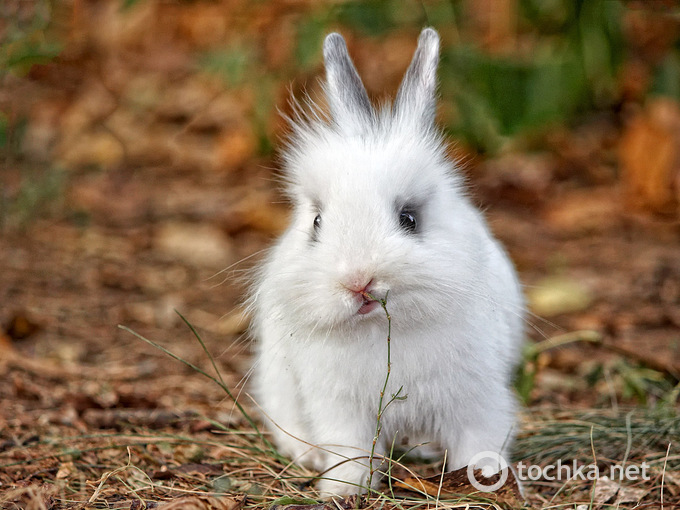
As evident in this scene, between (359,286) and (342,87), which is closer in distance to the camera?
(359,286)

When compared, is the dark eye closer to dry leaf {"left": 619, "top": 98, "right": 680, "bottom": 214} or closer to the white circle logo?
the white circle logo

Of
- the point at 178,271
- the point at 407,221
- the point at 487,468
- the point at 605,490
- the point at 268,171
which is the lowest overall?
the point at 178,271

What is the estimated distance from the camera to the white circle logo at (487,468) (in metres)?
2.56

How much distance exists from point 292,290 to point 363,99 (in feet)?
2.45

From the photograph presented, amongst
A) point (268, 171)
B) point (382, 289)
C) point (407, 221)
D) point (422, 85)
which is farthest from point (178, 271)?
point (382, 289)

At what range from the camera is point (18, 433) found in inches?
125

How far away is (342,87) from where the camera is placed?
2.81 meters

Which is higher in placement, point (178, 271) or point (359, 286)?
point (359, 286)

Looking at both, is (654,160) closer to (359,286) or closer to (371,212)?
(371,212)

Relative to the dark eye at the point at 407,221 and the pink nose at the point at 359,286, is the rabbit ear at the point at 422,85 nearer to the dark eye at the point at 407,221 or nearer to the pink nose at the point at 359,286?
the dark eye at the point at 407,221

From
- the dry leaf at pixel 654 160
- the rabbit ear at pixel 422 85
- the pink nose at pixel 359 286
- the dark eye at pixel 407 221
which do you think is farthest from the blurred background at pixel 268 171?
the pink nose at pixel 359 286

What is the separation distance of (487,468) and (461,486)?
0.36ft

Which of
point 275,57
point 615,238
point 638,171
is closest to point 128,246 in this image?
point 275,57

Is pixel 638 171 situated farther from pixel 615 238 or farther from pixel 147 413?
pixel 147 413
